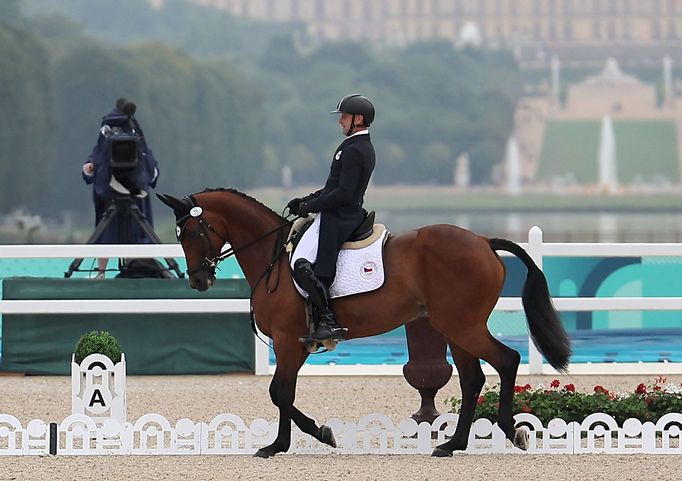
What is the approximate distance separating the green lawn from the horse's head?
7728cm

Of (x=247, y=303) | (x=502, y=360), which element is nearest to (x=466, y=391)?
(x=502, y=360)

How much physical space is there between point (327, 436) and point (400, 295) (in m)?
0.86

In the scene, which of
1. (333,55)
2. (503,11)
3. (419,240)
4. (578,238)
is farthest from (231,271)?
(503,11)

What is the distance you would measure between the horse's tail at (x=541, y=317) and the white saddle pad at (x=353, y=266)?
25.4 inches

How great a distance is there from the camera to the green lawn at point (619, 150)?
8469 centimetres

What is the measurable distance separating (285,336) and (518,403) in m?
1.55

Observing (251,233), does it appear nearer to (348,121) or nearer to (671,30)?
(348,121)

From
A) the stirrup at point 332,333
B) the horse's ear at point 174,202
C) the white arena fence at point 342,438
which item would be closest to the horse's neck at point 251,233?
the horse's ear at point 174,202

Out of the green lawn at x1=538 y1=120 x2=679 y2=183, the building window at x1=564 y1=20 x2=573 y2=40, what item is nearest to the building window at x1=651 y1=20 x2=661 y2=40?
the building window at x1=564 y1=20 x2=573 y2=40

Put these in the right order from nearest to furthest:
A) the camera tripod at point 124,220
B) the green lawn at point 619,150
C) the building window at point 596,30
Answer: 1. the camera tripod at point 124,220
2. the green lawn at point 619,150
3. the building window at point 596,30

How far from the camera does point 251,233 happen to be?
8.46 metres

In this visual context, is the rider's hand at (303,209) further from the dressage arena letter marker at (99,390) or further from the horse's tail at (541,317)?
the dressage arena letter marker at (99,390)

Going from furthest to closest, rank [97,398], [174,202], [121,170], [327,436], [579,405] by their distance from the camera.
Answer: [121,170] → [579,405] → [97,398] → [174,202] → [327,436]

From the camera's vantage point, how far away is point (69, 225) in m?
68.2
